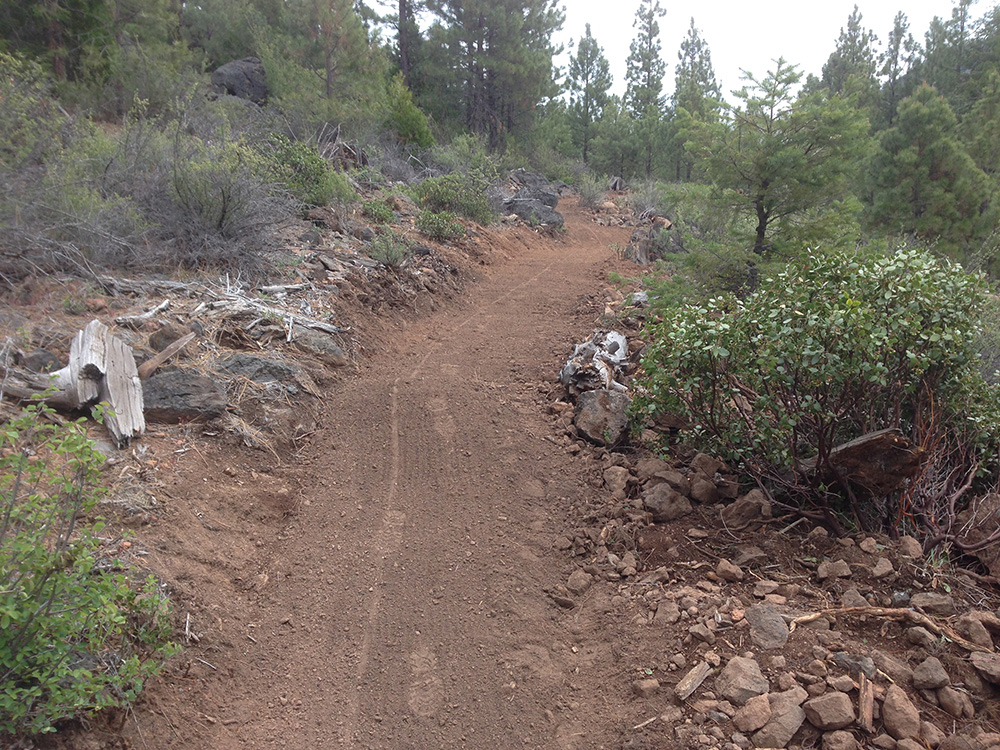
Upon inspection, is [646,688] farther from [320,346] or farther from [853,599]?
[320,346]

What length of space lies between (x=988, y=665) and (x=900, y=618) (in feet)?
1.23

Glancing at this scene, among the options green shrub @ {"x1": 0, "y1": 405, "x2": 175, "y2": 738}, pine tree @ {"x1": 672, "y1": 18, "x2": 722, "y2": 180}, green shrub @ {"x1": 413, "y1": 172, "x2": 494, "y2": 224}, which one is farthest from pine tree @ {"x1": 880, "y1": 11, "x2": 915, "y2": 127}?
green shrub @ {"x1": 0, "y1": 405, "x2": 175, "y2": 738}

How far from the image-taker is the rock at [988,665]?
244cm

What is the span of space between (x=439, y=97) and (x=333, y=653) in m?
23.8

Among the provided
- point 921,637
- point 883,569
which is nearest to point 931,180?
point 883,569

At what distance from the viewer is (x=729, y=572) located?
11.1 ft

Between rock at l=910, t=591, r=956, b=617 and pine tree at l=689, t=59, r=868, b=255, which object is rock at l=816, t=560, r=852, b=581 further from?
pine tree at l=689, t=59, r=868, b=255

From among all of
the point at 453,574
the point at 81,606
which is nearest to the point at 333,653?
the point at 453,574

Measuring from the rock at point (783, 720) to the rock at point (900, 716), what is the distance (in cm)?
29

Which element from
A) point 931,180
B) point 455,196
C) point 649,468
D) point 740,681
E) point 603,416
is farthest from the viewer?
point 455,196

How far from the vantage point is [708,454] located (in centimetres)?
442

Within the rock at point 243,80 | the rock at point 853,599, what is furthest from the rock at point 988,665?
the rock at point 243,80

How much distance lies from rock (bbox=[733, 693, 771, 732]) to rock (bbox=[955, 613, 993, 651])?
1.00 m

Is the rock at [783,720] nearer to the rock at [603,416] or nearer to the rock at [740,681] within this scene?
the rock at [740,681]
